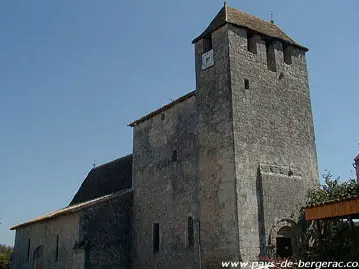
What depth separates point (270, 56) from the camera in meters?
18.7

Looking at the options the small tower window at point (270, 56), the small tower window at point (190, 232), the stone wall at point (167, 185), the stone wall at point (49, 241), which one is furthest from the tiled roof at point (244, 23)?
the stone wall at point (49, 241)

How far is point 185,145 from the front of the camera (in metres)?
18.9

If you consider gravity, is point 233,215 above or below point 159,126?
below

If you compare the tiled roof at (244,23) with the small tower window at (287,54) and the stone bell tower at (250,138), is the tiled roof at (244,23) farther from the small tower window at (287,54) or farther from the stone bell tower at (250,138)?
the small tower window at (287,54)

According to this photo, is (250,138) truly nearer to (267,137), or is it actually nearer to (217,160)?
(267,137)

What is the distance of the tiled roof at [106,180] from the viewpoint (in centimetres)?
2428

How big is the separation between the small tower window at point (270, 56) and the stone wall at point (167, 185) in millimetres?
3495

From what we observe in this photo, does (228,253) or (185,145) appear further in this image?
(185,145)

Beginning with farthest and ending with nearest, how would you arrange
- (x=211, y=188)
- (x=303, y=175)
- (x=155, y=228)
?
1. (x=155, y=228)
2. (x=303, y=175)
3. (x=211, y=188)

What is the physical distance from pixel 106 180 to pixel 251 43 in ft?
41.5

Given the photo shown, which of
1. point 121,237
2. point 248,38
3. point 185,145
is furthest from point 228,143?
point 121,237

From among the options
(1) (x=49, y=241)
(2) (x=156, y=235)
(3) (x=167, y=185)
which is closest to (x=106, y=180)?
(1) (x=49, y=241)

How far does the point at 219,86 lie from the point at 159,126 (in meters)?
4.71

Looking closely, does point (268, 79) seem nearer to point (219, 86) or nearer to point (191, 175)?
point (219, 86)
